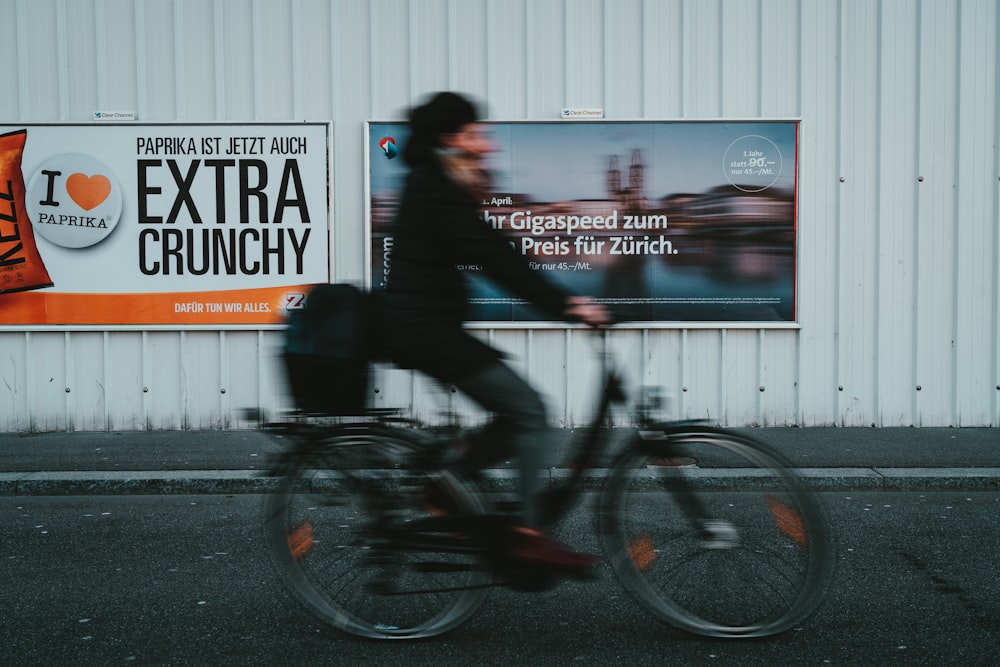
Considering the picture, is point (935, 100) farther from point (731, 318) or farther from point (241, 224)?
point (241, 224)

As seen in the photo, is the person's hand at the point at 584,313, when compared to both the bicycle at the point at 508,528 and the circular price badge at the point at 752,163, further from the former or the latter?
the circular price badge at the point at 752,163

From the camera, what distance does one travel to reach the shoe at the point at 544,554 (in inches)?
133

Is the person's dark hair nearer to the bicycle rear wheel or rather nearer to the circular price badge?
the bicycle rear wheel

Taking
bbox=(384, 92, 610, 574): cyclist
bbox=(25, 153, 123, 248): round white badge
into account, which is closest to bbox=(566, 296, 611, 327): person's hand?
bbox=(384, 92, 610, 574): cyclist

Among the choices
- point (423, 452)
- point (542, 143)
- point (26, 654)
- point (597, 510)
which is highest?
point (542, 143)

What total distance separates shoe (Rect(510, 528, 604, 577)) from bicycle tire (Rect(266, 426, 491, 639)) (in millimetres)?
165

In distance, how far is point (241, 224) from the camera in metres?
8.70

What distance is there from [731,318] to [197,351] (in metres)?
4.79

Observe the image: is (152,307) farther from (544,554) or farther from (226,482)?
(544,554)

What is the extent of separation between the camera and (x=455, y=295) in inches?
134

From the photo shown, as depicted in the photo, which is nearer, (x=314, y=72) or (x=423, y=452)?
(x=423, y=452)

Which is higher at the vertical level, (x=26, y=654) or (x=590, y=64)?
(x=590, y=64)

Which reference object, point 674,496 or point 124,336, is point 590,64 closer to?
point 124,336

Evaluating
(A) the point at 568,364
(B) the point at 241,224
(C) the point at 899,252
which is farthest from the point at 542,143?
(C) the point at 899,252
